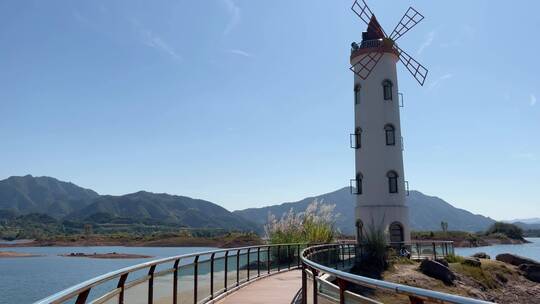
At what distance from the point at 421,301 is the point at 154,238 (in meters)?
95.7

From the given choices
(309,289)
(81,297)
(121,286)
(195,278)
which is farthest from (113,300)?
(195,278)

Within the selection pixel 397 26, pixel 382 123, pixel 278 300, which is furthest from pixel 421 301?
pixel 397 26

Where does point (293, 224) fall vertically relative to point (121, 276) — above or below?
above

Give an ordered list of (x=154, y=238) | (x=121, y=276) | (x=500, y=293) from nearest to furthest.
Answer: (x=121, y=276) → (x=500, y=293) → (x=154, y=238)

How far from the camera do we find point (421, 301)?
3.28 meters

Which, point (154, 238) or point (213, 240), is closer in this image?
point (213, 240)

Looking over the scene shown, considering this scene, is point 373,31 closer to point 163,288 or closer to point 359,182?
point 359,182

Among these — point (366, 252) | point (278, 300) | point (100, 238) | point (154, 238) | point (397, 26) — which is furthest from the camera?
point (100, 238)

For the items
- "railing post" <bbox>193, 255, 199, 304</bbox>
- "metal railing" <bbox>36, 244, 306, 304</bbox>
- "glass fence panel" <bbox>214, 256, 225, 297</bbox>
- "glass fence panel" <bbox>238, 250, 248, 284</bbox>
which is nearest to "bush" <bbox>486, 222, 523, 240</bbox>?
"metal railing" <bbox>36, 244, 306, 304</bbox>

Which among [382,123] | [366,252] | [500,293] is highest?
[382,123]

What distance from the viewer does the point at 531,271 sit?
27.0 metres

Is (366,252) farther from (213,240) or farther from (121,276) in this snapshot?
(213,240)

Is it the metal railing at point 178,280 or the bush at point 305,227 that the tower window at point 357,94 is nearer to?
the bush at point 305,227

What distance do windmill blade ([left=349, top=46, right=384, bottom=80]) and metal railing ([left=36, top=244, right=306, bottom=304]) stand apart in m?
16.4
